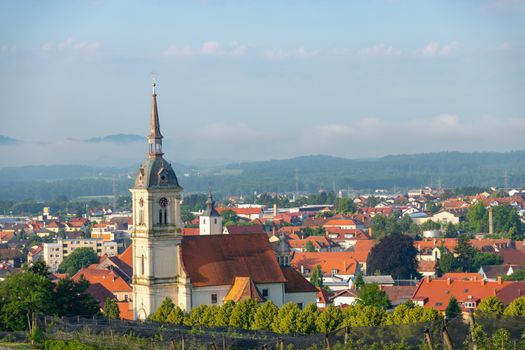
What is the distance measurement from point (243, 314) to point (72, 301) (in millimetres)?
10130

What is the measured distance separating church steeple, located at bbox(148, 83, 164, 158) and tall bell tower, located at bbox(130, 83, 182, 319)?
33 cm

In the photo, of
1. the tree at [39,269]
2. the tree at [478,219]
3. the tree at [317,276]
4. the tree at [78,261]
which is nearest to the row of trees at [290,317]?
the tree at [39,269]

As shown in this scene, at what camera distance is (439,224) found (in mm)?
186500

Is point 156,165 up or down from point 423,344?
up

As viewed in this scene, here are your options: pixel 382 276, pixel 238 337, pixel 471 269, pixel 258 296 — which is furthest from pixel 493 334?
pixel 471 269

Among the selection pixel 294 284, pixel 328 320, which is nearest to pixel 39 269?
pixel 294 284

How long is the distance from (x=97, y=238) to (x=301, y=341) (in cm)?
12281

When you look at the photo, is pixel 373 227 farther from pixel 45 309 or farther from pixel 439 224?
pixel 45 309

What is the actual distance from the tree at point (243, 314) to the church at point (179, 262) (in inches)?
192

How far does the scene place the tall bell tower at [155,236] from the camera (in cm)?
7319

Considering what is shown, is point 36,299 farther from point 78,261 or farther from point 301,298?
point 78,261

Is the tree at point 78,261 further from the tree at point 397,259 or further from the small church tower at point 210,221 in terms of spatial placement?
the tree at point 397,259

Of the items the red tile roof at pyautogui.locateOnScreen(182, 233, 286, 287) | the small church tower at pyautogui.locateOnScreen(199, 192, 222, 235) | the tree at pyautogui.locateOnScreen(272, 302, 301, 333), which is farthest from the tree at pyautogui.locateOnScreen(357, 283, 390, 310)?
the small church tower at pyautogui.locateOnScreen(199, 192, 222, 235)

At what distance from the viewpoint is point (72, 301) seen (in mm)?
71812
